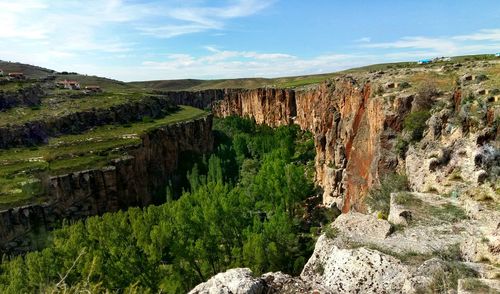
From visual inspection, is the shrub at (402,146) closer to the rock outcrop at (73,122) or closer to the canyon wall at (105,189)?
the canyon wall at (105,189)

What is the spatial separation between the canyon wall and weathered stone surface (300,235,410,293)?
46.9m

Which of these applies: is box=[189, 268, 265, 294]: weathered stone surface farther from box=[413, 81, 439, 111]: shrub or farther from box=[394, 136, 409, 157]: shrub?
box=[413, 81, 439, 111]: shrub

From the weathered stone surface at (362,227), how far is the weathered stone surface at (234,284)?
17.9 feet

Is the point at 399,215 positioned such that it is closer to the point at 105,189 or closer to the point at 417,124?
the point at 417,124

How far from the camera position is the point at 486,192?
66.5ft

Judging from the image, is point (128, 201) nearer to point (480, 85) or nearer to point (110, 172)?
point (110, 172)

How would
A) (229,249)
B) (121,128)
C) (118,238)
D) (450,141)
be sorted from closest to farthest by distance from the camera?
1. (450,141)
2. (118,238)
3. (229,249)
4. (121,128)

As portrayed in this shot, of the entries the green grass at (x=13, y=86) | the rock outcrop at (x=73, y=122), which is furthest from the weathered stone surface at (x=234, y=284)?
the green grass at (x=13, y=86)

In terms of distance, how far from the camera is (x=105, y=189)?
65.6m

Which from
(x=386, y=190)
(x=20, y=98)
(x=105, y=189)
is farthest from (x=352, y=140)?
(x=20, y=98)

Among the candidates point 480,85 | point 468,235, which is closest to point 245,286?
point 468,235

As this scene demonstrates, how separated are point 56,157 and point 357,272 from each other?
6771 centimetres

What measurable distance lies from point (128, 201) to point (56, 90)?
284 ft

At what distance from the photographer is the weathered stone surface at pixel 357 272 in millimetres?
14414
